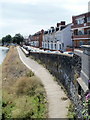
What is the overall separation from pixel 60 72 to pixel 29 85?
280cm

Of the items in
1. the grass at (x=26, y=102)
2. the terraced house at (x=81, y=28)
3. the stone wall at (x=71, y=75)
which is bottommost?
the grass at (x=26, y=102)

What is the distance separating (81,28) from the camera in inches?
1394

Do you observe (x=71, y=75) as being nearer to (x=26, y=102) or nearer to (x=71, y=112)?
(x=71, y=112)

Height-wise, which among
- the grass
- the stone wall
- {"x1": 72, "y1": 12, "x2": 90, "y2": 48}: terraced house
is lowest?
the grass

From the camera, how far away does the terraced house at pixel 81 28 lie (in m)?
33.6

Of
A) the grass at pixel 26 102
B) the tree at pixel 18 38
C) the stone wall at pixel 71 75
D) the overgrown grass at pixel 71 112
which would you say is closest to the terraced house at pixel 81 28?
the stone wall at pixel 71 75

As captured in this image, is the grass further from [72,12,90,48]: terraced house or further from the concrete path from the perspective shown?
[72,12,90,48]: terraced house

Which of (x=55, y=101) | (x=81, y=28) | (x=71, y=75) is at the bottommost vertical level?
(x=55, y=101)

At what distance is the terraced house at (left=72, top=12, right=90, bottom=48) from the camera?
110 feet

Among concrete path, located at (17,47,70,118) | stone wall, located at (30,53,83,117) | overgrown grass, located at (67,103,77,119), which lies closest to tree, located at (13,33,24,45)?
stone wall, located at (30,53,83,117)

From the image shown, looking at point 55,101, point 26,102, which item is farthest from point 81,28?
point 26,102

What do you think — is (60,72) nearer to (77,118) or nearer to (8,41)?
(77,118)

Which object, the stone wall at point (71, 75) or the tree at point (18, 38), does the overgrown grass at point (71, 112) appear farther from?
the tree at point (18, 38)

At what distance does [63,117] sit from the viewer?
30.5 ft
